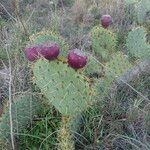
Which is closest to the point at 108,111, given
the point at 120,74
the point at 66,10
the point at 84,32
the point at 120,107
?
the point at 120,107

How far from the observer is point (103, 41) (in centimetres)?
274

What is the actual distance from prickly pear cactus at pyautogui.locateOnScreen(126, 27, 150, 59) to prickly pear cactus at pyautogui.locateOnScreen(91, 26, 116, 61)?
Answer: 0.17 m

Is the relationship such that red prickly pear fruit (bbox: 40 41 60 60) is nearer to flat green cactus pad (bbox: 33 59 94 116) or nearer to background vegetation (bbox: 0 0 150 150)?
flat green cactus pad (bbox: 33 59 94 116)

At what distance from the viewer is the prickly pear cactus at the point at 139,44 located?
110 inches

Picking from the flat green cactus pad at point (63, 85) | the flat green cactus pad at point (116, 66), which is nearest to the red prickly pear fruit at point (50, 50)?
the flat green cactus pad at point (63, 85)

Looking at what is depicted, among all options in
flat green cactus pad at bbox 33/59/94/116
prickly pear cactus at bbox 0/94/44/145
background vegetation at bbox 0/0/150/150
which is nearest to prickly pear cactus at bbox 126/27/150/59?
background vegetation at bbox 0/0/150/150

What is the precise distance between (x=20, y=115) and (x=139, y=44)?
1140 mm

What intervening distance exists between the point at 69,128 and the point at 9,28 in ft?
6.28

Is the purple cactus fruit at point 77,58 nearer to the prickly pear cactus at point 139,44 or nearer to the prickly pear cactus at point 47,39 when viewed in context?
the prickly pear cactus at point 47,39

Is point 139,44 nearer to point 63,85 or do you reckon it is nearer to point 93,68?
point 93,68

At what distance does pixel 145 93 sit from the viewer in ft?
8.65

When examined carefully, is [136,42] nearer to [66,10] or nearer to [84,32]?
[84,32]

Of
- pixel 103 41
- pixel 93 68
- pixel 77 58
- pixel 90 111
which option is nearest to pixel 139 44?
pixel 103 41

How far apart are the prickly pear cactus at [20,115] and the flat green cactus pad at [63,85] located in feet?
1.06
